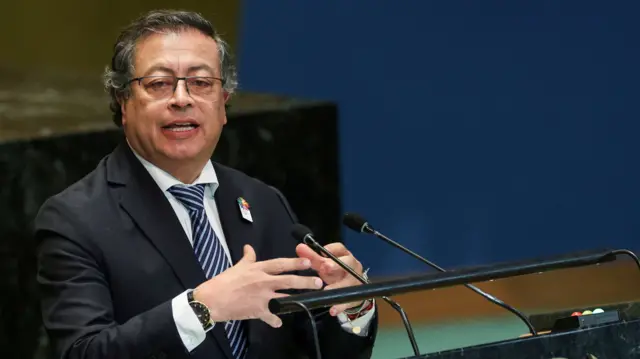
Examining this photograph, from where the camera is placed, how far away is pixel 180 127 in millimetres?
2539

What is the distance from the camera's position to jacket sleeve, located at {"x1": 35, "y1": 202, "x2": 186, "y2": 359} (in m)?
2.16

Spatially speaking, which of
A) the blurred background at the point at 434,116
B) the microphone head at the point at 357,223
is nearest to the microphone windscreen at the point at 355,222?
the microphone head at the point at 357,223

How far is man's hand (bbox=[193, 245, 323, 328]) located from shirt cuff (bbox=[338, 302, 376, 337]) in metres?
0.42

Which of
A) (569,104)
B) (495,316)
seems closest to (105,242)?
(495,316)

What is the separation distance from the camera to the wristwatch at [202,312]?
6.98 feet

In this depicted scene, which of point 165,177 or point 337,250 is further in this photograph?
point 165,177

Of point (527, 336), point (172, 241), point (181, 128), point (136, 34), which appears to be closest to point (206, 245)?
point (172, 241)

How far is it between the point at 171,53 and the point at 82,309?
0.69m

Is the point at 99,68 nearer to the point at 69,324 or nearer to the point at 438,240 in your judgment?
the point at 438,240

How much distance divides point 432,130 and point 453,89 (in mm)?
255

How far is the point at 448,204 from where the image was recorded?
5488 millimetres

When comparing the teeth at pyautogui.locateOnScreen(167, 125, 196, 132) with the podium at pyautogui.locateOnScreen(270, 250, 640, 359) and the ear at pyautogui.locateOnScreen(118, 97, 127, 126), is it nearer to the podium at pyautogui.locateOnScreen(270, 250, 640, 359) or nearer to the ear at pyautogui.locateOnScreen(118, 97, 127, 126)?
the ear at pyautogui.locateOnScreen(118, 97, 127, 126)

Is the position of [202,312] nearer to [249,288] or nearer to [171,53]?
[249,288]

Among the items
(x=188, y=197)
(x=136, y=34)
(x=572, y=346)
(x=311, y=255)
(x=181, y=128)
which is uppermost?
(x=136, y=34)
